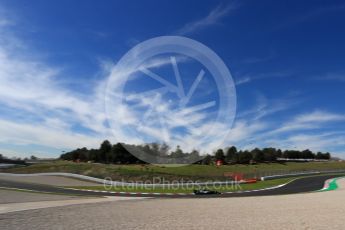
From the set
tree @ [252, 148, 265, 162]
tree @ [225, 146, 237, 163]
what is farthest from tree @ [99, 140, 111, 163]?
tree @ [252, 148, 265, 162]

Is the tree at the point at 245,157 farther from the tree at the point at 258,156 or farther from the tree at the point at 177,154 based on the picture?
the tree at the point at 177,154

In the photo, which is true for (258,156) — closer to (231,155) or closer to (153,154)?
(231,155)

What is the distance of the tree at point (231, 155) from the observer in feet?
502

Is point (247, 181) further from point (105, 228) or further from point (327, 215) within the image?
point (105, 228)

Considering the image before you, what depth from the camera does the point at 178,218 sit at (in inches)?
634

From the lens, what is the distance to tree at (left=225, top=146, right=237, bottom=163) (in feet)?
502

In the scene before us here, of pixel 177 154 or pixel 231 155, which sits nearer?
pixel 177 154

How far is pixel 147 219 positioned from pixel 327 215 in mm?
7984

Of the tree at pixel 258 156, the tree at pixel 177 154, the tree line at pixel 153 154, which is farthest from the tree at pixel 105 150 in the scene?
the tree at pixel 258 156

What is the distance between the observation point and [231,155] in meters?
164

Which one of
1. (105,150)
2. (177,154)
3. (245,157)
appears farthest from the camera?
(245,157)

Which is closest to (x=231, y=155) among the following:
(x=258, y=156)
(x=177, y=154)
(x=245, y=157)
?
(x=258, y=156)

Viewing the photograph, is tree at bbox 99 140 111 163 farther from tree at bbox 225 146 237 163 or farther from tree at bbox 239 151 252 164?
tree at bbox 239 151 252 164

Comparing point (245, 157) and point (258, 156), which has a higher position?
point (258, 156)
